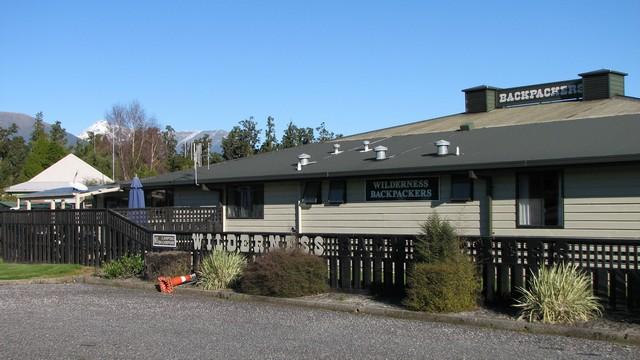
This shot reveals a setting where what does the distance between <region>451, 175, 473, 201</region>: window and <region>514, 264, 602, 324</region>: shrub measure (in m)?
6.51

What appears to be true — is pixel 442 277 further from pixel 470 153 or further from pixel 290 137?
pixel 290 137

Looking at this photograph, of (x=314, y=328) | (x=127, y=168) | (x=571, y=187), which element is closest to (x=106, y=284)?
(x=314, y=328)

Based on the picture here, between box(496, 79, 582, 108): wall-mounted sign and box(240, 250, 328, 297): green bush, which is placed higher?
box(496, 79, 582, 108): wall-mounted sign

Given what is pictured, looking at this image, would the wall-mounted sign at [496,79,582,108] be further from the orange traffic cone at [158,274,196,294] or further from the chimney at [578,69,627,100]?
the orange traffic cone at [158,274,196,294]

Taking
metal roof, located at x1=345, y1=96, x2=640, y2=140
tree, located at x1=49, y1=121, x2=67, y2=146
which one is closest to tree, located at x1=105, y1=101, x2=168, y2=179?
tree, located at x1=49, y1=121, x2=67, y2=146

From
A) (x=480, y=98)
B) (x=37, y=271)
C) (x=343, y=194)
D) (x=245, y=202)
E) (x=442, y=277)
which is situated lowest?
(x=37, y=271)

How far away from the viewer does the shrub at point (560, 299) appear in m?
9.87

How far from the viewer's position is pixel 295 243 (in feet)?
45.6

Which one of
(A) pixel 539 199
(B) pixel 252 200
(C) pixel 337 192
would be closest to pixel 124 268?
(B) pixel 252 200

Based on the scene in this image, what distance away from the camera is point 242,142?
1651 inches

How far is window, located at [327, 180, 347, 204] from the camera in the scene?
1914cm

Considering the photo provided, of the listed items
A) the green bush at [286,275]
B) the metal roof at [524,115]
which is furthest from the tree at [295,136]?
the green bush at [286,275]

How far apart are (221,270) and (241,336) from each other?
471 cm

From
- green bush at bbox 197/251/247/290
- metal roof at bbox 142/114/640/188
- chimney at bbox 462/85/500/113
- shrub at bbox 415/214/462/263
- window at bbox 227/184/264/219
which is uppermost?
chimney at bbox 462/85/500/113
